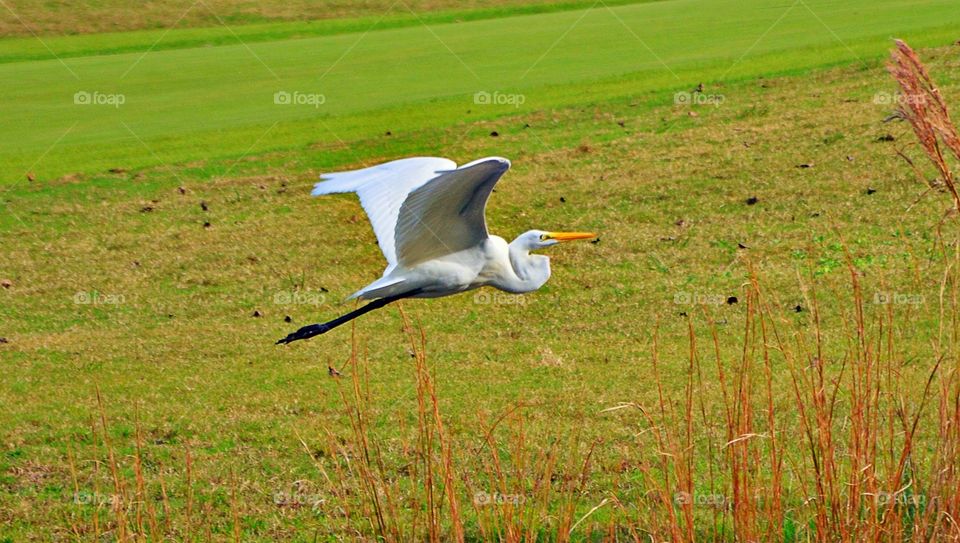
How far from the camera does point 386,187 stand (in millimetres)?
5285

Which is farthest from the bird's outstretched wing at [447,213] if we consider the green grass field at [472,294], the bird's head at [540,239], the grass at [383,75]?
the grass at [383,75]

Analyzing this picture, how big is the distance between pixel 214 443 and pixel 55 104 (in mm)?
10780

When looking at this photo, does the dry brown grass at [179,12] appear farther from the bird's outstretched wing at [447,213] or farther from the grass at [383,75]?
the bird's outstretched wing at [447,213]

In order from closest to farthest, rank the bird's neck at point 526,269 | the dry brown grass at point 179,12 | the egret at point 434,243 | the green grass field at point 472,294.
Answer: the egret at point 434,243
the bird's neck at point 526,269
the green grass field at point 472,294
the dry brown grass at point 179,12

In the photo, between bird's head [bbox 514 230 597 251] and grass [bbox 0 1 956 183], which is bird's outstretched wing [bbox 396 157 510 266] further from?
grass [bbox 0 1 956 183]

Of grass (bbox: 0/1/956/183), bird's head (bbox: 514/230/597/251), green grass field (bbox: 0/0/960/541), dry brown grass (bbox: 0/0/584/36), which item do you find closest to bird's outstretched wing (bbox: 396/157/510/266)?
bird's head (bbox: 514/230/597/251)

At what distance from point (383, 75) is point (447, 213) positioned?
41.4 feet

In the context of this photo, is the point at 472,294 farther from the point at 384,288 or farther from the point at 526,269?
the point at 384,288

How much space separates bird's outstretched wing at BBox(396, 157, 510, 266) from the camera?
4293 mm

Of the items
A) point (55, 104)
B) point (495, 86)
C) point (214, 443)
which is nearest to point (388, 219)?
point (214, 443)

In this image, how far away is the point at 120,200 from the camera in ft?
40.4

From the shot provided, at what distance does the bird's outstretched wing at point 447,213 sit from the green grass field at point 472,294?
0.81m

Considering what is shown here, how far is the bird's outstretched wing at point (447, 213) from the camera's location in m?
4.29

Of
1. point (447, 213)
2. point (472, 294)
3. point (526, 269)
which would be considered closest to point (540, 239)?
point (526, 269)
